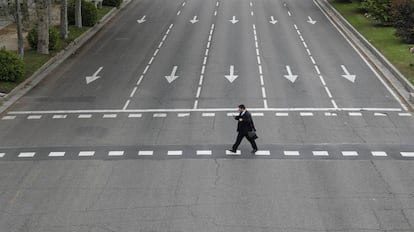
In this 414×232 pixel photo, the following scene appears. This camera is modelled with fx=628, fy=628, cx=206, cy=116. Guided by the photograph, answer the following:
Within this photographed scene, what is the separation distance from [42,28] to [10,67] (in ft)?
22.5

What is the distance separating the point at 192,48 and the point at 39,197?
74.7ft

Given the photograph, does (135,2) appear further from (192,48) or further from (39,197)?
(39,197)

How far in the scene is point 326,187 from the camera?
1697cm

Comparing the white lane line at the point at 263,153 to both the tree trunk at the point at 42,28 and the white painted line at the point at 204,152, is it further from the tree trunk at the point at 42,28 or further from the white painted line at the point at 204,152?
the tree trunk at the point at 42,28

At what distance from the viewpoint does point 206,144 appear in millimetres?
20969

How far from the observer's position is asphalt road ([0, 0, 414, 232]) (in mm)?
15312

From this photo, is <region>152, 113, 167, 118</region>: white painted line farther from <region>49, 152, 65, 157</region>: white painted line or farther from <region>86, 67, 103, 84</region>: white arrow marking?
<region>86, 67, 103, 84</region>: white arrow marking

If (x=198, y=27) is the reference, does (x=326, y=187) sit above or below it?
above

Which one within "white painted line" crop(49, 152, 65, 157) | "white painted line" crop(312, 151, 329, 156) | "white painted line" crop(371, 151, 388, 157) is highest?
"white painted line" crop(371, 151, 388, 157)

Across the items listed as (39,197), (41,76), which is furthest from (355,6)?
(39,197)

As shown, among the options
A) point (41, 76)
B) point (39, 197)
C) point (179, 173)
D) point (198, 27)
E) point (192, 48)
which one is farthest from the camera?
point (198, 27)

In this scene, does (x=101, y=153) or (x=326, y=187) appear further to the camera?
(x=101, y=153)

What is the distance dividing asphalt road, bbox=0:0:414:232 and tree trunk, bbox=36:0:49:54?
209 centimetres

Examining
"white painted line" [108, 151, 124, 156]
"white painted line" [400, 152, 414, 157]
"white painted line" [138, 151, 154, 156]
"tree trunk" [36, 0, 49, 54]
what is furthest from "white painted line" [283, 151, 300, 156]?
"tree trunk" [36, 0, 49, 54]
